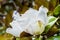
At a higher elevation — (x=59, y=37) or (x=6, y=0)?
(x=6, y=0)

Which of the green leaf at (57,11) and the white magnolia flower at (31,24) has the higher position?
the green leaf at (57,11)

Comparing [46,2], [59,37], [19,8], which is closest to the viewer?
[59,37]

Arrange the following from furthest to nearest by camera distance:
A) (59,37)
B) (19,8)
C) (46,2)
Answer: (19,8) → (46,2) → (59,37)

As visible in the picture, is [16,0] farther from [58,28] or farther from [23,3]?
[58,28]

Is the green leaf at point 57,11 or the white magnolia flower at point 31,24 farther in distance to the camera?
the green leaf at point 57,11

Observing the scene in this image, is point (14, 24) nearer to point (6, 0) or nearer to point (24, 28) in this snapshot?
point (24, 28)

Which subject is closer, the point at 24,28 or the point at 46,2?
the point at 24,28

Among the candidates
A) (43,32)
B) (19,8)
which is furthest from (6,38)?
(19,8)

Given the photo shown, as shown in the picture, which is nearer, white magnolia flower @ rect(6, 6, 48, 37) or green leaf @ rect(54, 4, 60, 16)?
white magnolia flower @ rect(6, 6, 48, 37)

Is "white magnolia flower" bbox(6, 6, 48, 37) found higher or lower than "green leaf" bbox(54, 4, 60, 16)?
lower

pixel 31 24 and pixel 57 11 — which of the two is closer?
pixel 31 24

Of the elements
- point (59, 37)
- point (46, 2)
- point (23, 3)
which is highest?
point (23, 3)
